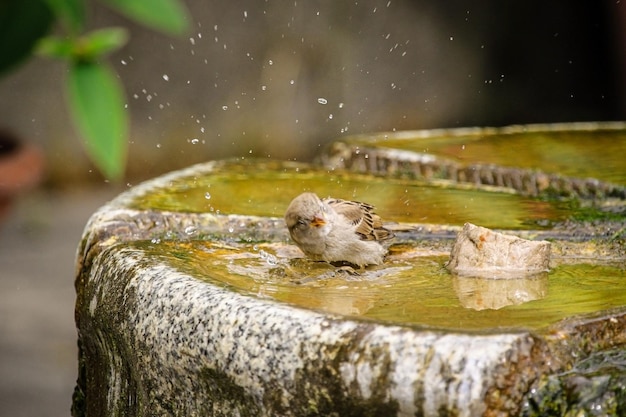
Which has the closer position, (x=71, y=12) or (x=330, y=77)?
(x=71, y=12)

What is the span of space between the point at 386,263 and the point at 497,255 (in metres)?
0.37

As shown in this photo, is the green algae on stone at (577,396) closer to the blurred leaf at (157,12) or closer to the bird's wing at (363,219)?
the bird's wing at (363,219)

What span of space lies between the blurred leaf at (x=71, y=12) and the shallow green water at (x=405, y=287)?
5.35 feet

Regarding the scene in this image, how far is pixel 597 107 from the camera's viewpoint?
862 centimetres

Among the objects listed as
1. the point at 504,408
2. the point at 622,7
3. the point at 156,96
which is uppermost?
the point at 622,7

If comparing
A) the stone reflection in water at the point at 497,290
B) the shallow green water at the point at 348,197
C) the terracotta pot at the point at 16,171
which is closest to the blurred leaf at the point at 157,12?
the terracotta pot at the point at 16,171

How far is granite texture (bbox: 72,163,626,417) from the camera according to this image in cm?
198

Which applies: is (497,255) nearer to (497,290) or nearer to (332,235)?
(497,290)

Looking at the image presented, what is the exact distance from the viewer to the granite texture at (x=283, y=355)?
1.98 m

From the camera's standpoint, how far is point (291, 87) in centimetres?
831

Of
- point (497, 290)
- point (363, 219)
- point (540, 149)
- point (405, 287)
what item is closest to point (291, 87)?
point (540, 149)

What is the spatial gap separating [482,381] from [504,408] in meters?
0.08

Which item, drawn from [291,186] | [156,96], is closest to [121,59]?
[156,96]

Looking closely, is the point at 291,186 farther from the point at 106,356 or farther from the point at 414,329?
the point at 414,329
